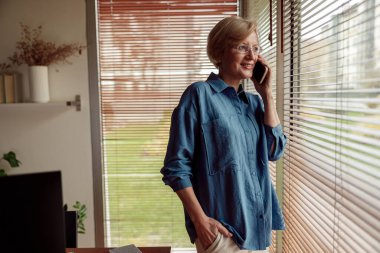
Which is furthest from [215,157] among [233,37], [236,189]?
[233,37]

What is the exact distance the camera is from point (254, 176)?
138 centimetres

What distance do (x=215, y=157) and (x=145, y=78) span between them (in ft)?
5.39

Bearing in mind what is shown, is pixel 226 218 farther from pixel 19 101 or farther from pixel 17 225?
pixel 19 101

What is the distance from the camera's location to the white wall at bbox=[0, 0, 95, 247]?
9.00ft

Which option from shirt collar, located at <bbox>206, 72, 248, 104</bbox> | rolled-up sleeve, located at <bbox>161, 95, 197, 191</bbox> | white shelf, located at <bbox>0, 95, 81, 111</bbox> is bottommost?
rolled-up sleeve, located at <bbox>161, 95, 197, 191</bbox>

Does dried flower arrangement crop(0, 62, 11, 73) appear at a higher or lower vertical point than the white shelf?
higher

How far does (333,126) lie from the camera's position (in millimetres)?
1331

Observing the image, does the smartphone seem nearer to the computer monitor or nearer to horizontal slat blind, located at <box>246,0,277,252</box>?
horizontal slat blind, located at <box>246,0,277,252</box>

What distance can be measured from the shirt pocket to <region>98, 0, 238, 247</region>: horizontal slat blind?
1.57 m

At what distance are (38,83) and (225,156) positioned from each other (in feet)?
6.10

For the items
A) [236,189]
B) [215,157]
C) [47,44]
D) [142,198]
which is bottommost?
[142,198]

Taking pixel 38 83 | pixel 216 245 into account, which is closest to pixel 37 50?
pixel 38 83

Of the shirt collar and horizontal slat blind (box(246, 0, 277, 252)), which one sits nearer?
the shirt collar

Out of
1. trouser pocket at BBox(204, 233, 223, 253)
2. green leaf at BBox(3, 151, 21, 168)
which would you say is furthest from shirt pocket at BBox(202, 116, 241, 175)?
green leaf at BBox(3, 151, 21, 168)
